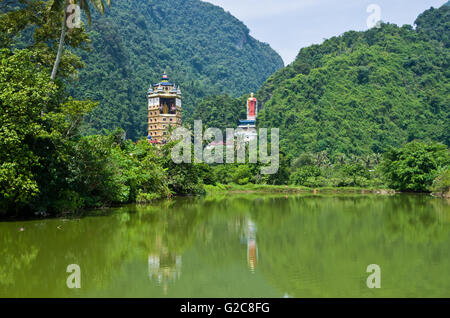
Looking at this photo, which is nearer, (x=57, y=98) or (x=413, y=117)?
(x=57, y=98)

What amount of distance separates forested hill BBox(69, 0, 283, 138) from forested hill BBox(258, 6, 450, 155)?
23.1 m

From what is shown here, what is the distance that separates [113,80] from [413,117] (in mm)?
52124

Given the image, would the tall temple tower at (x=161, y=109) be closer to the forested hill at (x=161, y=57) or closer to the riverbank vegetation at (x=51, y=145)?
the forested hill at (x=161, y=57)

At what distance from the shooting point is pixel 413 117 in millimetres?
74188

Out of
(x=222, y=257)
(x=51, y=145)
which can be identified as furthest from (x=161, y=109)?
(x=222, y=257)

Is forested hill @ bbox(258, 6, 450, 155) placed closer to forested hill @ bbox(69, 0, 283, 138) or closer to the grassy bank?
forested hill @ bbox(69, 0, 283, 138)

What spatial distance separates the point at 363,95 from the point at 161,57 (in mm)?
60341

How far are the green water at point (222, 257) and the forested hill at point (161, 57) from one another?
53257 millimetres

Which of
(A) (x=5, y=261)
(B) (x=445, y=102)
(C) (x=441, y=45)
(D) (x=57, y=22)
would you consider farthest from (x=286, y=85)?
(A) (x=5, y=261)

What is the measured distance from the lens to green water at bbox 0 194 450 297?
753cm

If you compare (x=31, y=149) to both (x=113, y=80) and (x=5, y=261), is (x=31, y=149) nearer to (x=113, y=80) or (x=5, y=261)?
(x=5, y=261)

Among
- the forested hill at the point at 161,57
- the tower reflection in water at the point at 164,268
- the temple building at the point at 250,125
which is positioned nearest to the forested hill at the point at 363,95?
the temple building at the point at 250,125

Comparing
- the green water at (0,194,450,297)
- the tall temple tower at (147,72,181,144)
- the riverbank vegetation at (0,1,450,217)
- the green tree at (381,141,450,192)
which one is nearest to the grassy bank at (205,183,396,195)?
the green tree at (381,141,450,192)

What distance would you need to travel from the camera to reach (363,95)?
7650 centimetres
